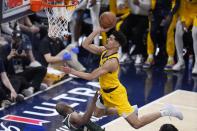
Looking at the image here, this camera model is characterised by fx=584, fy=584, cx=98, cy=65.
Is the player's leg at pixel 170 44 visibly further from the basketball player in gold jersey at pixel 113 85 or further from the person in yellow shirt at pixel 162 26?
the basketball player in gold jersey at pixel 113 85

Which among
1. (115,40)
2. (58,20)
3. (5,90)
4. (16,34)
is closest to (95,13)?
(16,34)

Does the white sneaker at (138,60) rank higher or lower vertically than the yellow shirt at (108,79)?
lower

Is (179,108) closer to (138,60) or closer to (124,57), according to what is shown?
(138,60)

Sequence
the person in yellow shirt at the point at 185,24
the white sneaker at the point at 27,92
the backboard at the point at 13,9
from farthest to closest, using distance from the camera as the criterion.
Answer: the person in yellow shirt at the point at 185,24 < the white sneaker at the point at 27,92 < the backboard at the point at 13,9

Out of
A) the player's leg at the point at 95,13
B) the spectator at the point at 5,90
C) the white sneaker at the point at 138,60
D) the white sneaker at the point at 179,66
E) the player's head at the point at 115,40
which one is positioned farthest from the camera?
the player's leg at the point at 95,13

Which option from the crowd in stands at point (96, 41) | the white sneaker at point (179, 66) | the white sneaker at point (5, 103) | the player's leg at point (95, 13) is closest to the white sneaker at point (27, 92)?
the crowd in stands at point (96, 41)

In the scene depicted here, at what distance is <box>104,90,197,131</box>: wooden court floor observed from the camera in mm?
8844

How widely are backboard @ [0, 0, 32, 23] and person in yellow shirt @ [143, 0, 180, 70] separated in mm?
5327

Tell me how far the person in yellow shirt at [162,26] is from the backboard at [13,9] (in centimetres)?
533

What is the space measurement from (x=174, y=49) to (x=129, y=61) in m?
1.08

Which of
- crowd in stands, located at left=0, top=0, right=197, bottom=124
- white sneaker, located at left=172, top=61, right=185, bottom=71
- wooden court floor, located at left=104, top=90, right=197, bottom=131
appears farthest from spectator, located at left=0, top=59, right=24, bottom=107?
white sneaker, located at left=172, top=61, right=185, bottom=71

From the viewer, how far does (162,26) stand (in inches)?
→ 484

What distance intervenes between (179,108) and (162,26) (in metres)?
3.01

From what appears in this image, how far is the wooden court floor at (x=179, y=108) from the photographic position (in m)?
8.84
